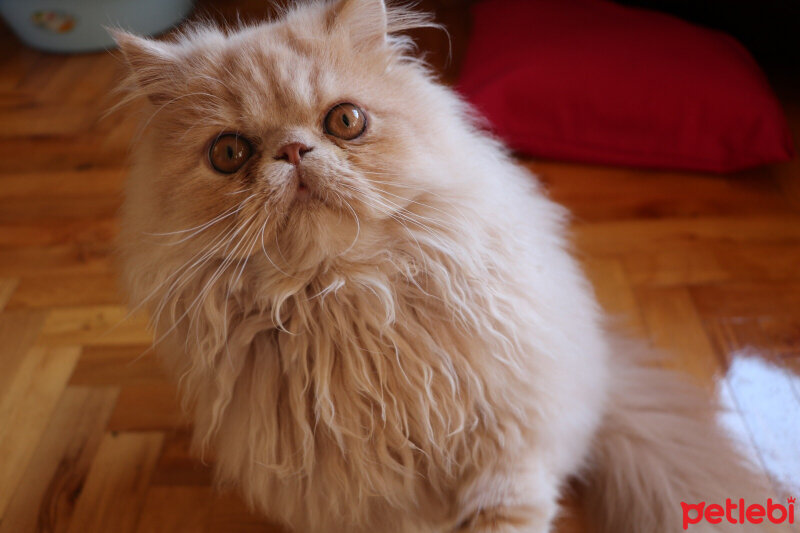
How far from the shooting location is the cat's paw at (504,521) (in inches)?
36.8

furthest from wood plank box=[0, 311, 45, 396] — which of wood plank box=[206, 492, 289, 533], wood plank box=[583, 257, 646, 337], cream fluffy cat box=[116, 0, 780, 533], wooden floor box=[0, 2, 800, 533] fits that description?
wood plank box=[583, 257, 646, 337]

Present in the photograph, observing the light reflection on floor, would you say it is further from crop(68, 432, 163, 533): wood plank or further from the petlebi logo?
crop(68, 432, 163, 533): wood plank

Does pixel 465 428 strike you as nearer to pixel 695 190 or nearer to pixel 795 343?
pixel 795 343

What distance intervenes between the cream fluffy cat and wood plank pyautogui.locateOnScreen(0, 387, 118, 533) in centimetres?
51

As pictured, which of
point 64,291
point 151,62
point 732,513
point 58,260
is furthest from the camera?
point 58,260

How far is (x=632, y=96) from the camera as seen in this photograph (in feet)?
5.64

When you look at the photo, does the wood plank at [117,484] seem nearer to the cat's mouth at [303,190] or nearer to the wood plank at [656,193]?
the cat's mouth at [303,190]

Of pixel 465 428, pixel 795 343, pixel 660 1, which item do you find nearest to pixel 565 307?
pixel 465 428

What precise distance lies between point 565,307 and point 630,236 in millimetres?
736

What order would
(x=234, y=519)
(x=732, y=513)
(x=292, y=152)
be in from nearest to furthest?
(x=292, y=152)
(x=732, y=513)
(x=234, y=519)

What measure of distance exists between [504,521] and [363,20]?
0.77 meters

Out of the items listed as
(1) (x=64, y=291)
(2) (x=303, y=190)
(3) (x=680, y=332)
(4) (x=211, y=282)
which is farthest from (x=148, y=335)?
(3) (x=680, y=332)

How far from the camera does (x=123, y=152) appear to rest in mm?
2117

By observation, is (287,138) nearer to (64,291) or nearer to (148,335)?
(148,335)
